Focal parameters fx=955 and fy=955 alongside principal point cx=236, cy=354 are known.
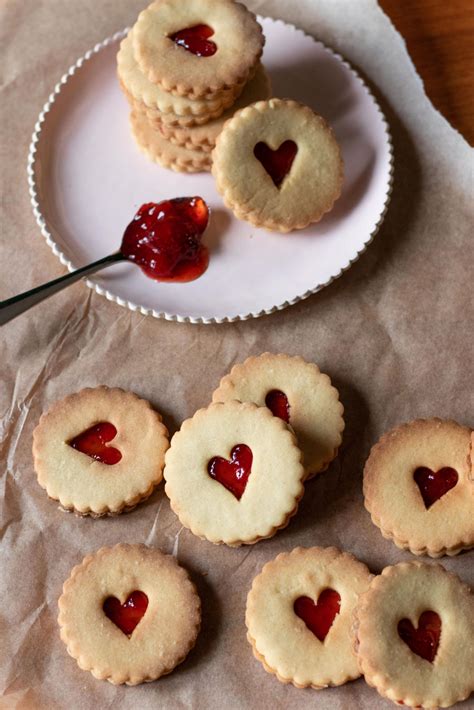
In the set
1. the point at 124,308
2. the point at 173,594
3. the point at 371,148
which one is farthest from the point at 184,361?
the point at 371,148

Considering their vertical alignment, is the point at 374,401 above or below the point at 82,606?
below

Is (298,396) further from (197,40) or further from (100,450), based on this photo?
(197,40)

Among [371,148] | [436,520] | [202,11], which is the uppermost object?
[202,11]

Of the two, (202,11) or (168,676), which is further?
(202,11)

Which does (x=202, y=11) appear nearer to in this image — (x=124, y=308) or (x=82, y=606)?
(x=124, y=308)

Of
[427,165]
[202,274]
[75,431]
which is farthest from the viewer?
[427,165]

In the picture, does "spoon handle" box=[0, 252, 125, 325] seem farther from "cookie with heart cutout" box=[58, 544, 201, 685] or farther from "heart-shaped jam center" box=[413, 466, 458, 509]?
"heart-shaped jam center" box=[413, 466, 458, 509]

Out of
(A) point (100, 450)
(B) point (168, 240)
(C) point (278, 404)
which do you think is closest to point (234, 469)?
(C) point (278, 404)

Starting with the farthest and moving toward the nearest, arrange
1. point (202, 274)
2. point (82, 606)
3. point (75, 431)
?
1. point (202, 274)
2. point (75, 431)
3. point (82, 606)
